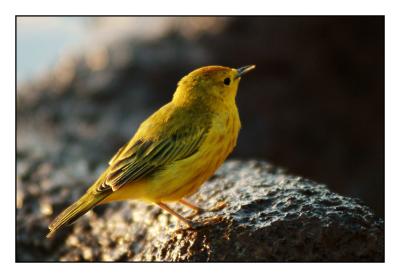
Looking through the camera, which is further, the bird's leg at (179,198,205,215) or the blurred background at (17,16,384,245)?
the blurred background at (17,16,384,245)

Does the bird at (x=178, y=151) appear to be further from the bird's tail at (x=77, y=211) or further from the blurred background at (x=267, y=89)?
the blurred background at (x=267, y=89)

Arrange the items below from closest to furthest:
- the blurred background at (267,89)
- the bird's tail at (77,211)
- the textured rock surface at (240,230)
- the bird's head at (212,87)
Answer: the textured rock surface at (240,230)
the bird's tail at (77,211)
the bird's head at (212,87)
the blurred background at (267,89)

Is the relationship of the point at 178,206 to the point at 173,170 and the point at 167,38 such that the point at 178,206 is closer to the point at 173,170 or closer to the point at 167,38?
the point at 173,170

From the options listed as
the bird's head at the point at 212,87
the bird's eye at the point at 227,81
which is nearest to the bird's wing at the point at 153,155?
the bird's head at the point at 212,87

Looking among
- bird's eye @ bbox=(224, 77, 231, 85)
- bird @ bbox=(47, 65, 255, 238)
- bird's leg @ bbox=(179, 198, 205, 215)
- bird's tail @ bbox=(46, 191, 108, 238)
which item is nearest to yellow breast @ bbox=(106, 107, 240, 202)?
bird @ bbox=(47, 65, 255, 238)

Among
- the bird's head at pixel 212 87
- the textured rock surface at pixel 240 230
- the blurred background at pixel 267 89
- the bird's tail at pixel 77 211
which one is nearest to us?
the textured rock surface at pixel 240 230

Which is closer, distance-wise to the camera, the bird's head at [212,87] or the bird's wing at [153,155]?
the bird's wing at [153,155]

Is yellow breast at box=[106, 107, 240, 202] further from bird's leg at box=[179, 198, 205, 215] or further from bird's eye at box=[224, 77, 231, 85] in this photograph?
bird's eye at box=[224, 77, 231, 85]

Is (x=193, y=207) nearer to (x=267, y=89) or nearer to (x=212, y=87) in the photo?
(x=212, y=87)
